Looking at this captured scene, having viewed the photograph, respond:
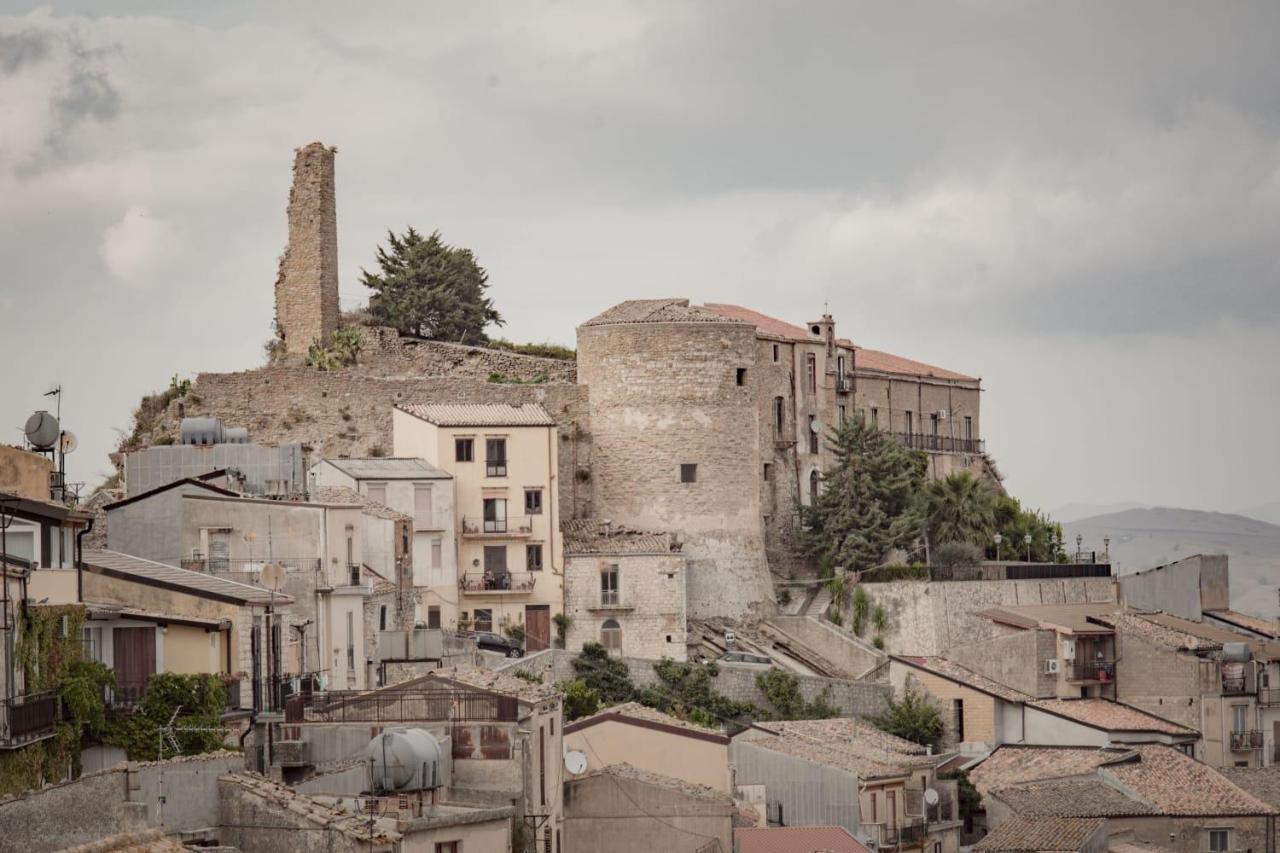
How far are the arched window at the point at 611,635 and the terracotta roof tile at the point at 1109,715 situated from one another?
10.2 meters

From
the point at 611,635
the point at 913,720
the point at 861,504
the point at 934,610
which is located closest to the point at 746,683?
the point at 611,635

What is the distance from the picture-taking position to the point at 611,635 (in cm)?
6419

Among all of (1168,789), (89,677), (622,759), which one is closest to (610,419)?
(1168,789)

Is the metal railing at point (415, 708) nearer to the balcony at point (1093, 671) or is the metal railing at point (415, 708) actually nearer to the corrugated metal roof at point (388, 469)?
the corrugated metal roof at point (388, 469)

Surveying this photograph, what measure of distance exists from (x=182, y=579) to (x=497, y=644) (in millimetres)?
23528

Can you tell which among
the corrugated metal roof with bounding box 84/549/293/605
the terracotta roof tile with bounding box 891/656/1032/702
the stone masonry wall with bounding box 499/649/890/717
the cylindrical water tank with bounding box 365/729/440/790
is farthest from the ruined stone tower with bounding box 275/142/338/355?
the cylindrical water tank with bounding box 365/729/440/790

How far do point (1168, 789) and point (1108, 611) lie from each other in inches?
557

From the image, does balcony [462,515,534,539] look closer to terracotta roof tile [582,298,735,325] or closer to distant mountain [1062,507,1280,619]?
terracotta roof tile [582,298,735,325]

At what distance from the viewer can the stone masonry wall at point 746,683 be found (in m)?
60.8

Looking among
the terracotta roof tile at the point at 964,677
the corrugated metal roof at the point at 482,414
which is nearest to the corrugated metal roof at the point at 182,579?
the corrugated metal roof at the point at 482,414

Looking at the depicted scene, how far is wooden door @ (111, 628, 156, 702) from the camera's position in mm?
34750

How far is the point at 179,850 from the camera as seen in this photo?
2627cm

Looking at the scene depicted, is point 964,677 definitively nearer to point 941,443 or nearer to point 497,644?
point 497,644

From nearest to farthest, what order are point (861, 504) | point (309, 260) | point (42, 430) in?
point (42, 430) → point (861, 504) → point (309, 260)
